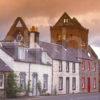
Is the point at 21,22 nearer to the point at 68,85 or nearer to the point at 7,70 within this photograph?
the point at 68,85

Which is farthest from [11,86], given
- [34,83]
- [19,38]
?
[19,38]

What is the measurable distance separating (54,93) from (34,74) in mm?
6067

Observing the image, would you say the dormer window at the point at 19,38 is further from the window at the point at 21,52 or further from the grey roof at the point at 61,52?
the window at the point at 21,52

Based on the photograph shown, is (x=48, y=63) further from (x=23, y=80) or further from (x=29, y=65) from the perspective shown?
(x=23, y=80)

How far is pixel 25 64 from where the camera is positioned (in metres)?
53.6

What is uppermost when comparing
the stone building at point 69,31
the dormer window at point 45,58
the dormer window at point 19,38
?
the stone building at point 69,31

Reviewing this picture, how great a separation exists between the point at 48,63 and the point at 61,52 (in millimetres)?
7020

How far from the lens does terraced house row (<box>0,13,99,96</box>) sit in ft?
174

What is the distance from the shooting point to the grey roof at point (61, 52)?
62562 millimetres

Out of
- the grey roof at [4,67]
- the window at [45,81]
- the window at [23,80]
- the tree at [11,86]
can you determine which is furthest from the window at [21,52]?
the window at [45,81]

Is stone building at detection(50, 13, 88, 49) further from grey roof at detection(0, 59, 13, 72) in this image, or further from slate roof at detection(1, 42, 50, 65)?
grey roof at detection(0, 59, 13, 72)

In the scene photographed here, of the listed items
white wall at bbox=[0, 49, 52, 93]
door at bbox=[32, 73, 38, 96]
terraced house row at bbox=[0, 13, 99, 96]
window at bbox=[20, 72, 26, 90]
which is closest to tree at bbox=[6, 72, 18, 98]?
terraced house row at bbox=[0, 13, 99, 96]

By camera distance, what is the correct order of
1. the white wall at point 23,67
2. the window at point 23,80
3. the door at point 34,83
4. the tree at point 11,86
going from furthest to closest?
the door at point 34,83
the window at point 23,80
the white wall at point 23,67
the tree at point 11,86

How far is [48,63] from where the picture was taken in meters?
59.8
